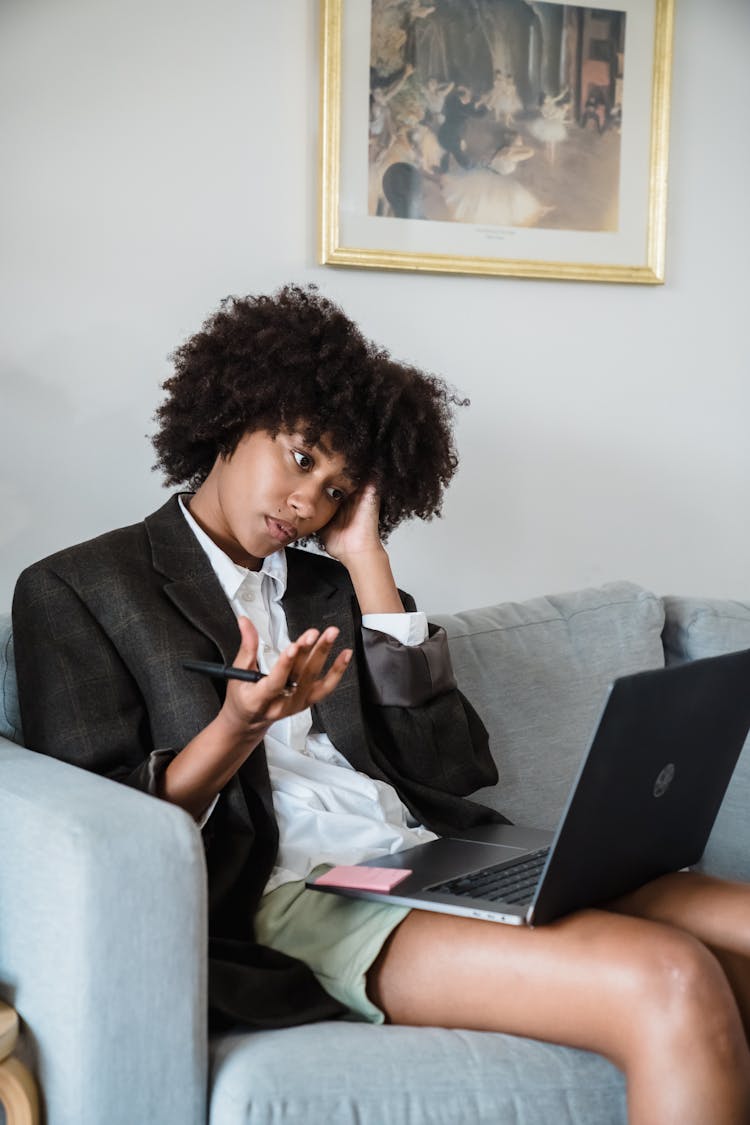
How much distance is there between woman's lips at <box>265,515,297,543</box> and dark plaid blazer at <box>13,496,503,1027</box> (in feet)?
0.30

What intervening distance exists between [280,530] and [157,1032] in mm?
646

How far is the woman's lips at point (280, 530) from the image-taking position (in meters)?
1.53

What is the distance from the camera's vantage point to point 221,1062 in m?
1.15

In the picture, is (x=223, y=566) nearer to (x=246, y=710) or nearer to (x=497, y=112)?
(x=246, y=710)

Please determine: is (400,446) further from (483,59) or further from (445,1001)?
(483,59)

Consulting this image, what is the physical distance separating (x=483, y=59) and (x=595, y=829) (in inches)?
61.5

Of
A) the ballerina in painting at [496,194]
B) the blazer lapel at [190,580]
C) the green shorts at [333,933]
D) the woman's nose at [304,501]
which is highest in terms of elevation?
the ballerina in painting at [496,194]

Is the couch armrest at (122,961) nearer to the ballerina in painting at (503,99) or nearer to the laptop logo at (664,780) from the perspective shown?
the laptop logo at (664,780)

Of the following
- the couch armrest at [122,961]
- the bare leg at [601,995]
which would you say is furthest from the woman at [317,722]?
the couch armrest at [122,961]

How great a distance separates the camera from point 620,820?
3.93 ft

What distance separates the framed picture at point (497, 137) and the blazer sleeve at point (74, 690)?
0.96 m

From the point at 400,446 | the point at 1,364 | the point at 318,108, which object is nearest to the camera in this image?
the point at 400,446

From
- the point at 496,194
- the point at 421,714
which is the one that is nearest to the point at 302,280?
the point at 496,194

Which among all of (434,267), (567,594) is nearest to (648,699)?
(567,594)
